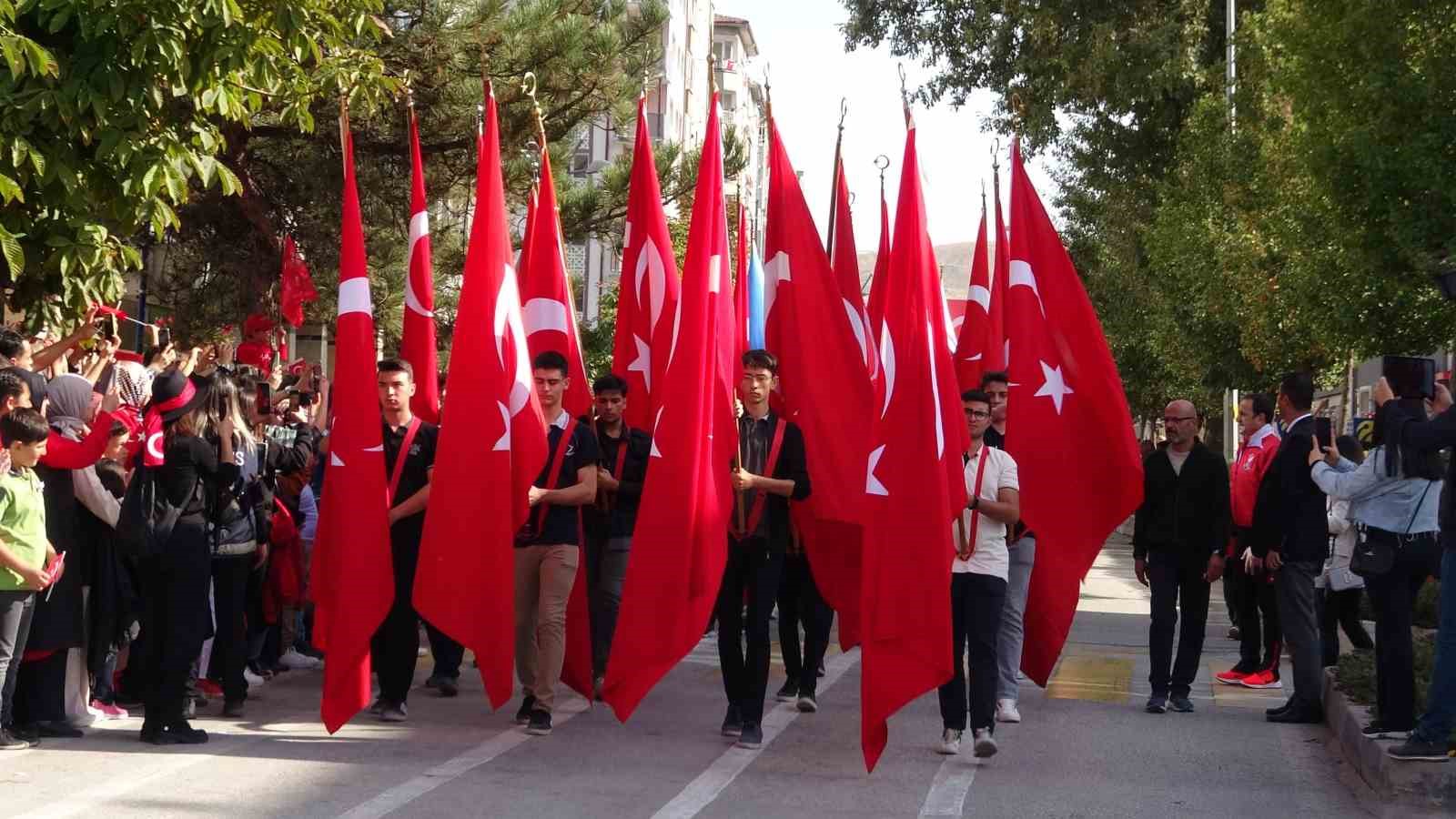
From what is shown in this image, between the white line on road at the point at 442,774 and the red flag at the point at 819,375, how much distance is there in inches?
63.7

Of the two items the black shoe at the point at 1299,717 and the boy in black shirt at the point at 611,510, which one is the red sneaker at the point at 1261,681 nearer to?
the black shoe at the point at 1299,717

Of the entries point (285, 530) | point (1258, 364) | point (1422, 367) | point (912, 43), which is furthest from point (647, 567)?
point (912, 43)

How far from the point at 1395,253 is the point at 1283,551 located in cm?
1097

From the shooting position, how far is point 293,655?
12.4m

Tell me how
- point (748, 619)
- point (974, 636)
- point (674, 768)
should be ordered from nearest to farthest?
point (674, 768)
point (974, 636)
point (748, 619)

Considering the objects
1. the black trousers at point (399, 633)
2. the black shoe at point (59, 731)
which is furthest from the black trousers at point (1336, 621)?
the black shoe at point (59, 731)

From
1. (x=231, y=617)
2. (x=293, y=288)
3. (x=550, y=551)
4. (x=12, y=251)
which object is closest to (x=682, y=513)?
(x=550, y=551)

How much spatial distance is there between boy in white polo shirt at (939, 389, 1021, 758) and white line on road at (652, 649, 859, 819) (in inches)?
38.1

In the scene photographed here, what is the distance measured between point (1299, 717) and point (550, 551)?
14.4ft

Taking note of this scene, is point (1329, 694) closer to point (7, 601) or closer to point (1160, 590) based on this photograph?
point (1160, 590)

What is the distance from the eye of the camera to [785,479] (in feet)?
32.0

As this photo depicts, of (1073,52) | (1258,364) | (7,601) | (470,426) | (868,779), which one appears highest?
(1073,52)

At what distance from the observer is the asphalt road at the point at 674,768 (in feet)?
24.9

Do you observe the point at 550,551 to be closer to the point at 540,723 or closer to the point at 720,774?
the point at 540,723
